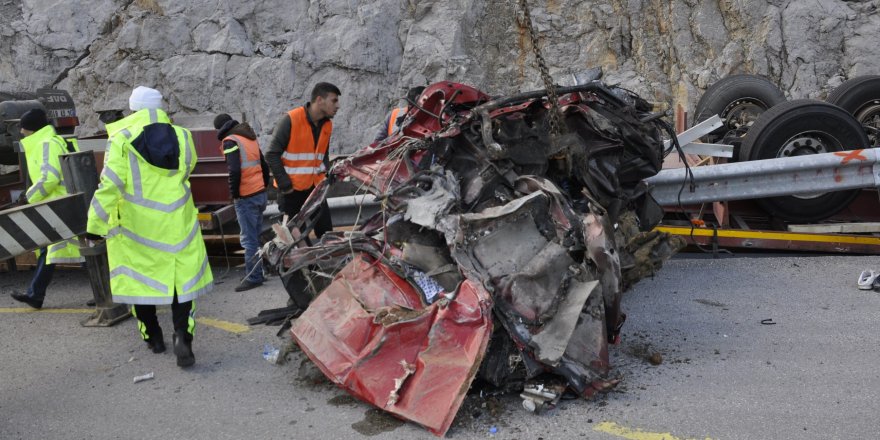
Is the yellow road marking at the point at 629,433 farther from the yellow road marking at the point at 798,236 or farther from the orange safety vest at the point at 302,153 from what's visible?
the orange safety vest at the point at 302,153

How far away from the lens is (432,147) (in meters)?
4.58

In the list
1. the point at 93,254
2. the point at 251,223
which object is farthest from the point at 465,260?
the point at 251,223

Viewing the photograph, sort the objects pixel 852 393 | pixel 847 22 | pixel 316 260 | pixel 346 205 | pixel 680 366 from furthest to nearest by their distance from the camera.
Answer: pixel 847 22, pixel 346 205, pixel 316 260, pixel 680 366, pixel 852 393

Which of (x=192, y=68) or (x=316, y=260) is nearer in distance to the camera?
(x=316, y=260)

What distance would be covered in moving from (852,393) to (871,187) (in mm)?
3257

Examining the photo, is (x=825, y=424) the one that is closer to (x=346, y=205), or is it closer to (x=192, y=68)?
(x=346, y=205)

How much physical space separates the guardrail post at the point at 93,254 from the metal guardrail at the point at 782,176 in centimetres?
469

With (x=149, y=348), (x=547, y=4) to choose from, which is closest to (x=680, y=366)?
(x=149, y=348)

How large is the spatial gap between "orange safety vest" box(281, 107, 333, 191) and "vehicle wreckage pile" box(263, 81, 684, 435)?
1.36 m

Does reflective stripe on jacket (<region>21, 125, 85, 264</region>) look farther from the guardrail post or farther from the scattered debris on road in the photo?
the scattered debris on road

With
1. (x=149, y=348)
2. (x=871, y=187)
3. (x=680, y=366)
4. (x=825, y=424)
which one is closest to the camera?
(x=825, y=424)

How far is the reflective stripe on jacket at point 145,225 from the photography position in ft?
14.5

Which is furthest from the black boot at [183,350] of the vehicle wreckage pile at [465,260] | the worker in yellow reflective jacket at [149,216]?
the vehicle wreckage pile at [465,260]

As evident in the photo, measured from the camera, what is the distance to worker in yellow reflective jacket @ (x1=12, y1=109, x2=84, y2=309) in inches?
225
